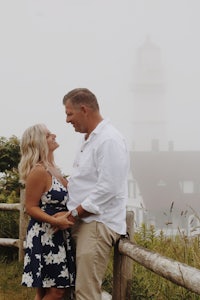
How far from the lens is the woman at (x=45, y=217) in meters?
3.67

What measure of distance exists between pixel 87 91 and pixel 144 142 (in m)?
82.9

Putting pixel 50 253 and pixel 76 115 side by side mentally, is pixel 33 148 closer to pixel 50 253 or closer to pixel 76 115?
pixel 76 115

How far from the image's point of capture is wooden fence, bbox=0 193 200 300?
2730 millimetres

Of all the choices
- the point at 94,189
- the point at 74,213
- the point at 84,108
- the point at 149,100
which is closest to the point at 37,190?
the point at 74,213

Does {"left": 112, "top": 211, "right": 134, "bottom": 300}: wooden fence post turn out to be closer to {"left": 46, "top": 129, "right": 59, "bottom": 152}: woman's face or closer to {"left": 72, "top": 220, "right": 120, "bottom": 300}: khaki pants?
{"left": 72, "top": 220, "right": 120, "bottom": 300}: khaki pants

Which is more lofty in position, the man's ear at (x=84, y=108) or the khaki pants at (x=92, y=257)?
the man's ear at (x=84, y=108)

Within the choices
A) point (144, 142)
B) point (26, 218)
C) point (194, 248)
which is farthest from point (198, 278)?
point (144, 142)

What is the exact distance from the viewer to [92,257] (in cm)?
337

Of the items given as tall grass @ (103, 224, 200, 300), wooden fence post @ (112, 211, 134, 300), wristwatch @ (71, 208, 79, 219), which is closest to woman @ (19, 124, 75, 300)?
wristwatch @ (71, 208, 79, 219)

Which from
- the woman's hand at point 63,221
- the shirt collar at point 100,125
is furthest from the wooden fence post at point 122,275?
the shirt collar at point 100,125

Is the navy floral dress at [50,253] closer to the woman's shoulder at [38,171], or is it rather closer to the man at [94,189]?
the woman's shoulder at [38,171]

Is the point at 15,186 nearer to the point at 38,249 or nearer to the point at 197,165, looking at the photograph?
the point at 38,249

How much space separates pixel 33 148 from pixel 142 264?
96 centimetres

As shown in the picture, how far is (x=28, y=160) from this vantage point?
368 cm
